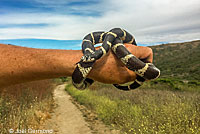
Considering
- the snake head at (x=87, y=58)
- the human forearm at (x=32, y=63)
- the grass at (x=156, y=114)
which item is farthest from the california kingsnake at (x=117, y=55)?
the grass at (x=156, y=114)

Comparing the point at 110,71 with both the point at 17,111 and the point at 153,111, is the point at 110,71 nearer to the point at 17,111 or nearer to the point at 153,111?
the point at 153,111

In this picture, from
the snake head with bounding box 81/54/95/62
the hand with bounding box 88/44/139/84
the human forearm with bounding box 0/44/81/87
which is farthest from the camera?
the hand with bounding box 88/44/139/84

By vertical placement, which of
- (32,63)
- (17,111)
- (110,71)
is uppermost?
(32,63)

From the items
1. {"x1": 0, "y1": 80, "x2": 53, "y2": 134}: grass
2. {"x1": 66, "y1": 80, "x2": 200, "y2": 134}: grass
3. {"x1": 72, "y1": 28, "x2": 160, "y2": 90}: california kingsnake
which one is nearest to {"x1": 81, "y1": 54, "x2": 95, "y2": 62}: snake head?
{"x1": 72, "y1": 28, "x2": 160, "y2": 90}: california kingsnake

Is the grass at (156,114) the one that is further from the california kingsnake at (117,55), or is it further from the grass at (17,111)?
the grass at (17,111)

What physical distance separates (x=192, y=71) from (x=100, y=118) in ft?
112

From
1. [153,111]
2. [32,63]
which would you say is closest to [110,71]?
[32,63]

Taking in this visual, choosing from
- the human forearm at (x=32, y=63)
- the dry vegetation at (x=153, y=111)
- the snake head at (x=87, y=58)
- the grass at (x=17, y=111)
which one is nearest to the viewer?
the human forearm at (x=32, y=63)

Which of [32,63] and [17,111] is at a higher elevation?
[32,63]

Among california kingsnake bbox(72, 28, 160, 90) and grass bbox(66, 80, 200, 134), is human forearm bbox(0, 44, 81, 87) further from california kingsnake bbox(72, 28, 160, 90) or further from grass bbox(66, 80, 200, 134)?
grass bbox(66, 80, 200, 134)

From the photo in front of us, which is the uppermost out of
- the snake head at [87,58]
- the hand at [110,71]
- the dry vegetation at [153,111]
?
the snake head at [87,58]

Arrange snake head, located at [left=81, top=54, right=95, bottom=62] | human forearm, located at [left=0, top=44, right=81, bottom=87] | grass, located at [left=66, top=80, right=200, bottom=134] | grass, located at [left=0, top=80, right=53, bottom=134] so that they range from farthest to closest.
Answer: grass, located at [left=0, top=80, right=53, bottom=134] < grass, located at [left=66, top=80, right=200, bottom=134] < snake head, located at [left=81, top=54, right=95, bottom=62] < human forearm, located at [left=0, top=44, right=81, bottom=87]

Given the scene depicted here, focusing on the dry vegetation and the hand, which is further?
the dry vegetation

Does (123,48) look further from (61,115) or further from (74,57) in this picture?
(61,115)
